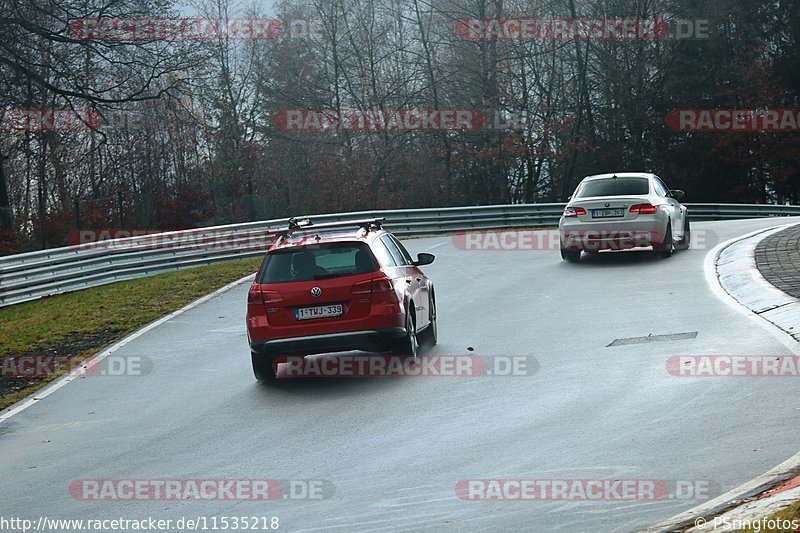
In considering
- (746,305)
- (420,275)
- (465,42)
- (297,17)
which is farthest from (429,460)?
(297,17)

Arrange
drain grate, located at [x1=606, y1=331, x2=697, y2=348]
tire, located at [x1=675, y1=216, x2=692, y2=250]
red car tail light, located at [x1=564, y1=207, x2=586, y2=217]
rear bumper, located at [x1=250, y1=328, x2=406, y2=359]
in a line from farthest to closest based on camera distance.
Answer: tire, located at [x1=675, y1=216, x2=692, y2=250]
red car tail light, located at [x1=564, y1=207, x2=586, y2=217]
drain grate, located at [x1=606, y1=331, x2=697, y2=348]
rear bumper, located at [x1=250, y1=328, x2=406, y2=359]

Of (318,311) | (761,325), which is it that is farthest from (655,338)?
(318,311)

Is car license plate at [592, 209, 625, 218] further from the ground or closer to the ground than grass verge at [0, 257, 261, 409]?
further from the ground

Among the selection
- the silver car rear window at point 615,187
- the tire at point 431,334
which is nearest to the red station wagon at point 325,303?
the tire at point 431,334

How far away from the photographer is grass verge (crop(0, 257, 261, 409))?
16.1m

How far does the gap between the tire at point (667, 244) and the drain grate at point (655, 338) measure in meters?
8.12

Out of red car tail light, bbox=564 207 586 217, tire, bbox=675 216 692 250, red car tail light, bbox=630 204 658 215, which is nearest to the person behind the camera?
red car tail light, bbox=630 204 658 215

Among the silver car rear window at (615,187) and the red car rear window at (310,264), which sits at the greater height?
the silver car rear window at (615,187)

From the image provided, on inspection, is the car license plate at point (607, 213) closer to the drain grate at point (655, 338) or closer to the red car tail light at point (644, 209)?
the red car tail light at point (644, 209)

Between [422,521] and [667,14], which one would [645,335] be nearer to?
[422,521]

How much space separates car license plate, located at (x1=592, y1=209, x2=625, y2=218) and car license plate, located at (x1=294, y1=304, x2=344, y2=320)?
33.2 feet

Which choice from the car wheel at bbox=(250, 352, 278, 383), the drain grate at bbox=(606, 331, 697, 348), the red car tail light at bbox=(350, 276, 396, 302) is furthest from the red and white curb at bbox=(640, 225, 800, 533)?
the car wheel at bbox=(250, 352, 278, 383)

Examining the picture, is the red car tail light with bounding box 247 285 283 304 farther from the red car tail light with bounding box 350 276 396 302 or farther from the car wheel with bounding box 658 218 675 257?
the car wheel with bounding box 658 218 675 257

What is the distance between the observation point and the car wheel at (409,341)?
12805 mm
